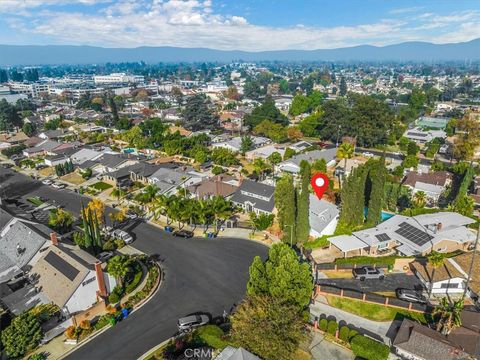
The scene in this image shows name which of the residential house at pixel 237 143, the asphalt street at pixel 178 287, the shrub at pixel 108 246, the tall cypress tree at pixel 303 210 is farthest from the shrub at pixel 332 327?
the residential house at pixel 237 143

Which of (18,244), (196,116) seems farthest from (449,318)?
(196,116)

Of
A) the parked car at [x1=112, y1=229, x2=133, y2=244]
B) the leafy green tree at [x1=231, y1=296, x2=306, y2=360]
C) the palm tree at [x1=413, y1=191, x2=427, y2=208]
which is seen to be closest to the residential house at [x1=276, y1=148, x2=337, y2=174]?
the palm tree at [x1=413, y1=191, x2=427, y2=208]

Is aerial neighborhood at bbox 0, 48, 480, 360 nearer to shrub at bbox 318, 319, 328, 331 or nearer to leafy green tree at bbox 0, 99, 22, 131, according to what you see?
shrub at bbox 318, 319, 328, 331

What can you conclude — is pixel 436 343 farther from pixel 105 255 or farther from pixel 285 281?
pixel 105 255

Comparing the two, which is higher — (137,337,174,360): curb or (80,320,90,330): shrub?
(80,320,90,330): shrub

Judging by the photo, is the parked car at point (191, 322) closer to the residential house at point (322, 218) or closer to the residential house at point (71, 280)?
the residential house at point (71, 280)
